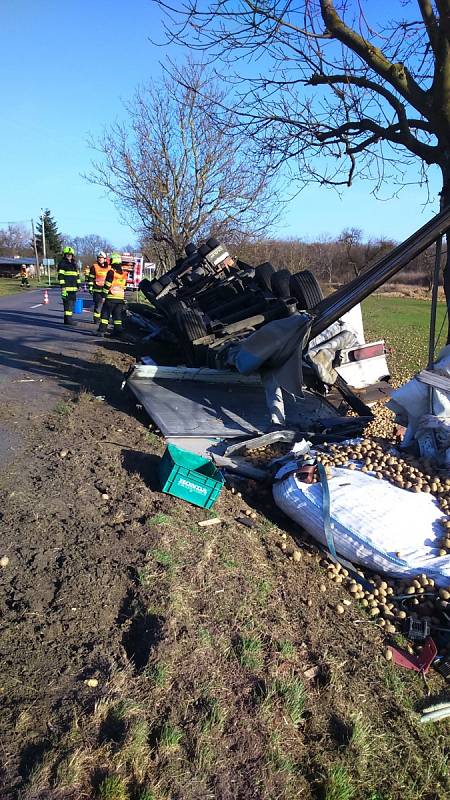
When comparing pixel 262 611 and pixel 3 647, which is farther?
pixel 262 611

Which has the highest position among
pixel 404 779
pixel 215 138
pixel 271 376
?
pixel 215 138

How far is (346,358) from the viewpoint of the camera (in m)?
7.49

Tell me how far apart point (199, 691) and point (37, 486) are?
7.70 feet

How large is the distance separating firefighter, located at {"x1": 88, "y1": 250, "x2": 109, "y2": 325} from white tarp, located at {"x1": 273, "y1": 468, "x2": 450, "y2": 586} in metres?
10.7

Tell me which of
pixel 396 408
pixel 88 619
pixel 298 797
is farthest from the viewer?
pixel 396 408

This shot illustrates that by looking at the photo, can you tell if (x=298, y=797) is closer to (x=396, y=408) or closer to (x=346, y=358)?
(x=396, y=408)

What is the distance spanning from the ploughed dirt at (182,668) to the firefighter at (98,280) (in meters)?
10.5

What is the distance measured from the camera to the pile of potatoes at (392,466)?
4543 mm

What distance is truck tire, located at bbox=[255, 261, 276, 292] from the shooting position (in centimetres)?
945

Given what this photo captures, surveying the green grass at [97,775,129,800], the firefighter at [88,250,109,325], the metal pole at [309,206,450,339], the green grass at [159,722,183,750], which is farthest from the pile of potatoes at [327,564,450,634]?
the firefighter at [88,250,109,325]

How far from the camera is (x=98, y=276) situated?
14.9 meters

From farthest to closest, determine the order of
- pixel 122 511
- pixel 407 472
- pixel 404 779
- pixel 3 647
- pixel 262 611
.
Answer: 1. pixel 407 472
2. pixel 122 511
3. pixel 262 611
4. pixel 3 647
5. pixel 404 779

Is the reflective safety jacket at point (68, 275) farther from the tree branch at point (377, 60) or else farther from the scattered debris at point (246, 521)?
the scattered debris at point (246, 521)

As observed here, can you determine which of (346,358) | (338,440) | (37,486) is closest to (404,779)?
(37,486)
